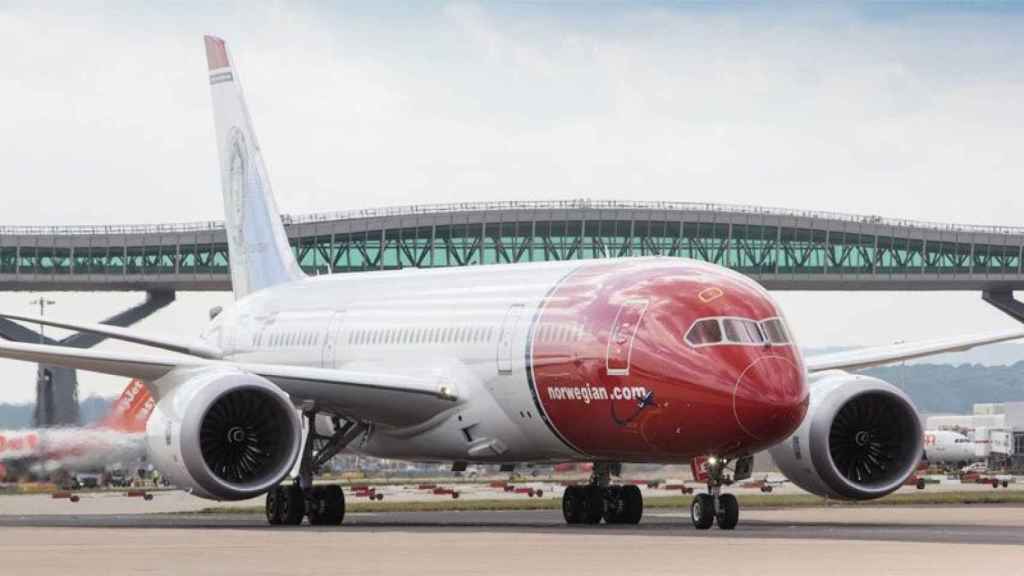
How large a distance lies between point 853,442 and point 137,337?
1463 cm

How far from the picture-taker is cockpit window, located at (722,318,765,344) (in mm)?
29547

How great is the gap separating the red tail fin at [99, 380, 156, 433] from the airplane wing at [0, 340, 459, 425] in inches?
510

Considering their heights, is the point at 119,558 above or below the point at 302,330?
below

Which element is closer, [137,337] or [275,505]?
[275,505]

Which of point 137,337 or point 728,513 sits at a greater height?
point 137,337

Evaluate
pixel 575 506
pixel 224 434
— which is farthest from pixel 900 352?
pixel 224 434

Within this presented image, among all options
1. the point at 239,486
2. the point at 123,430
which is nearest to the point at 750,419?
the point at 239,486

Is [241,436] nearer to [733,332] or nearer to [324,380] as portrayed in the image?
[324,380]

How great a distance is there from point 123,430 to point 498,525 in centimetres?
2099

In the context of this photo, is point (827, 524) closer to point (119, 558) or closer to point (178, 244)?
point (119, 558)

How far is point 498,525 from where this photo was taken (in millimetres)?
33000

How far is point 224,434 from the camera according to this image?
33.0 meters

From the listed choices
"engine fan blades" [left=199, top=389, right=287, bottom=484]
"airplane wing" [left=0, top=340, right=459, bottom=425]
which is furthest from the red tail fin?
"engine fan blades" [left=199, top=389, right=287, bottom=484]

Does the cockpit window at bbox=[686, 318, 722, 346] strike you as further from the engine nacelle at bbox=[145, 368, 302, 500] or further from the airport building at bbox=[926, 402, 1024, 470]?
the airport building at bbox=[926, 402, 1024, 470]
